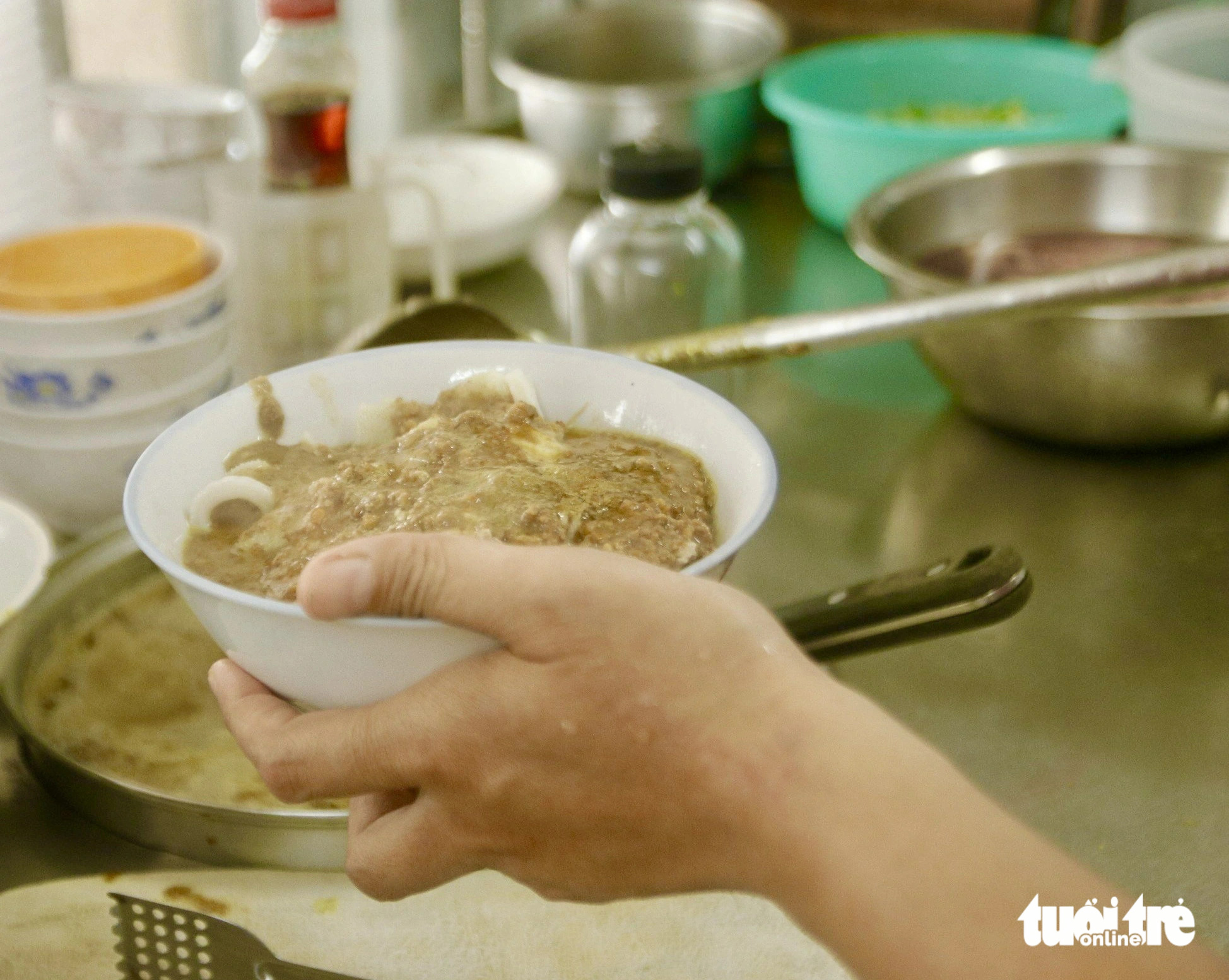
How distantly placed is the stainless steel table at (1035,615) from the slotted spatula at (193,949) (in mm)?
117

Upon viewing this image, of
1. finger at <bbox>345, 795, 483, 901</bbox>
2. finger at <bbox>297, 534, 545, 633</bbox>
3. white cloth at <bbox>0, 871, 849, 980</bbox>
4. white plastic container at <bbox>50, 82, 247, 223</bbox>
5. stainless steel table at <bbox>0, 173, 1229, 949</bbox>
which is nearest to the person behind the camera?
finger at <bbox>297, 534, 545, 633</bbox>

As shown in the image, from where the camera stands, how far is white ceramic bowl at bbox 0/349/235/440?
1099 mm

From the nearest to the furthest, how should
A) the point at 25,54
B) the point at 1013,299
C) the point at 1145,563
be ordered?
the point at 1013,299, the point at 1145,563, the point at 25,54

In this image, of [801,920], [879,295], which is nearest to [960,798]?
[801,920]

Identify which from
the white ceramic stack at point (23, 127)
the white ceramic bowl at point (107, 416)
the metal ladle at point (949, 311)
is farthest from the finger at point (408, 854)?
the white ceramic stack at point (23, 127)

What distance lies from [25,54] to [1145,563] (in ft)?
4.67

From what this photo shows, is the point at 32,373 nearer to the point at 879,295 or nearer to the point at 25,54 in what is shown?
the point at 25,54

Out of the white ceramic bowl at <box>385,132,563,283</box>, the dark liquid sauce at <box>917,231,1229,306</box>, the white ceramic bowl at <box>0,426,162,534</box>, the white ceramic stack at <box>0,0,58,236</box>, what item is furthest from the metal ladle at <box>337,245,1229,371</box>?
the white ceramic stack at <box>0,0,58,236</box>

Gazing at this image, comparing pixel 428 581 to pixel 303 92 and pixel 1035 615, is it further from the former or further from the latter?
pixel 303 92

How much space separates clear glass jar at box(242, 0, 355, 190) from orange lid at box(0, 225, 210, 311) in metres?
0.15

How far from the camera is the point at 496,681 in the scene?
0.57m

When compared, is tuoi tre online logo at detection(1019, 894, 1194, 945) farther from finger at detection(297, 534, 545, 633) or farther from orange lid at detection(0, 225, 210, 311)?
orange lid at detection(0, 225, 210, 311)

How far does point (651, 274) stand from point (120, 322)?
0.53 m

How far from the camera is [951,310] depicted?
1.02 metres
